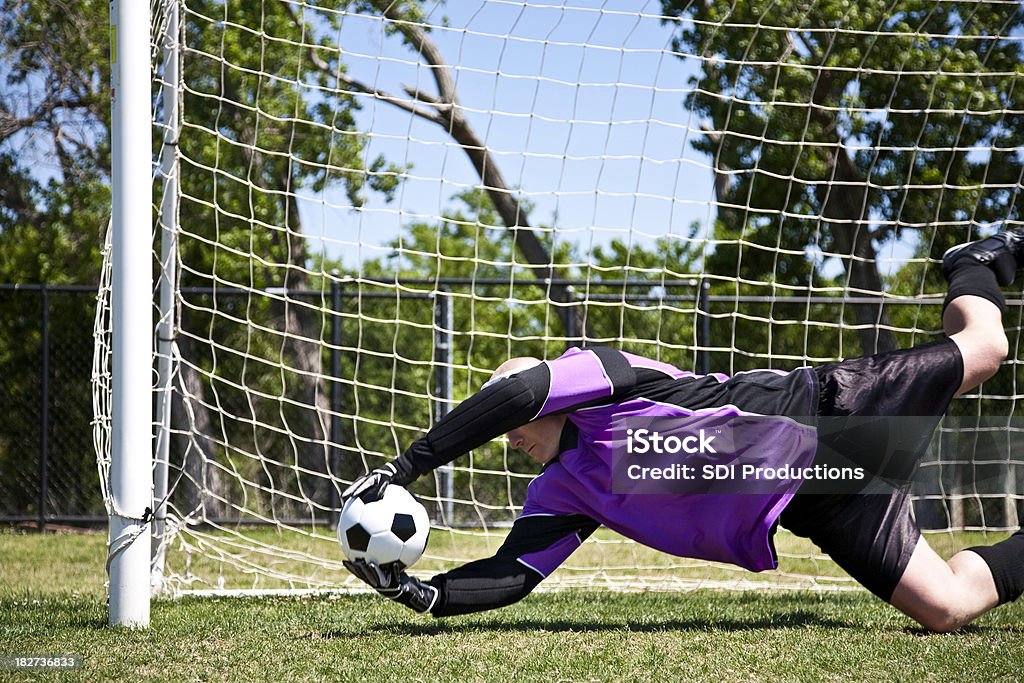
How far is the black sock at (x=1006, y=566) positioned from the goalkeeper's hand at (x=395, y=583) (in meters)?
1.93

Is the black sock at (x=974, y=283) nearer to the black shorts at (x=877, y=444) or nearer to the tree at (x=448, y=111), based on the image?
the black shorts at (x=877, y=444)

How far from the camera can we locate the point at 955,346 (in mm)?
3359

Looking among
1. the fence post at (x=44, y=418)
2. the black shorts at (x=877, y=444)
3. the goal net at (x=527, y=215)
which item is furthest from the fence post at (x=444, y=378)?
the black shorts at (x=877, y=444)

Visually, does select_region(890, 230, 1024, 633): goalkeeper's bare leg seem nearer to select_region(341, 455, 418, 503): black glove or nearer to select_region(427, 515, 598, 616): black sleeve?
select_region(427, 515, 598, 616): black sleeve

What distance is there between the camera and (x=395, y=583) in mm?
3021

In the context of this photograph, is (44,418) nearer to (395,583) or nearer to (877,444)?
(395,583)

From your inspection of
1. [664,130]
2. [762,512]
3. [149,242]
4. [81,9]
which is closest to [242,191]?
[81,9]

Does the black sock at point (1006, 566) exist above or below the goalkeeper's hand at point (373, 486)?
below

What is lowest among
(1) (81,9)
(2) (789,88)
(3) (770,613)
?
(3) (770,613)

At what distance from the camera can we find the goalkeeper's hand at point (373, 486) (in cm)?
301

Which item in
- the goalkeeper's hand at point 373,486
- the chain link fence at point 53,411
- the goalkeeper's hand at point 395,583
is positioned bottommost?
the chain link fence at point 53,411

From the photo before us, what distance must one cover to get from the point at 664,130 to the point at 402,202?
1502 millimetres

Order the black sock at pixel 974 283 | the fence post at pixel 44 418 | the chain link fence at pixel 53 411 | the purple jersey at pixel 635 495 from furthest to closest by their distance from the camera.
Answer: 1. the chain link fence at pixel 53 411
2. the fence post at pixel 44 418
3. the black sock at pixel 974 283
4. the purple jersey at pixel 635 495

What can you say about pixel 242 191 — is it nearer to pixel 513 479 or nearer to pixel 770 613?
pixel 513 479
